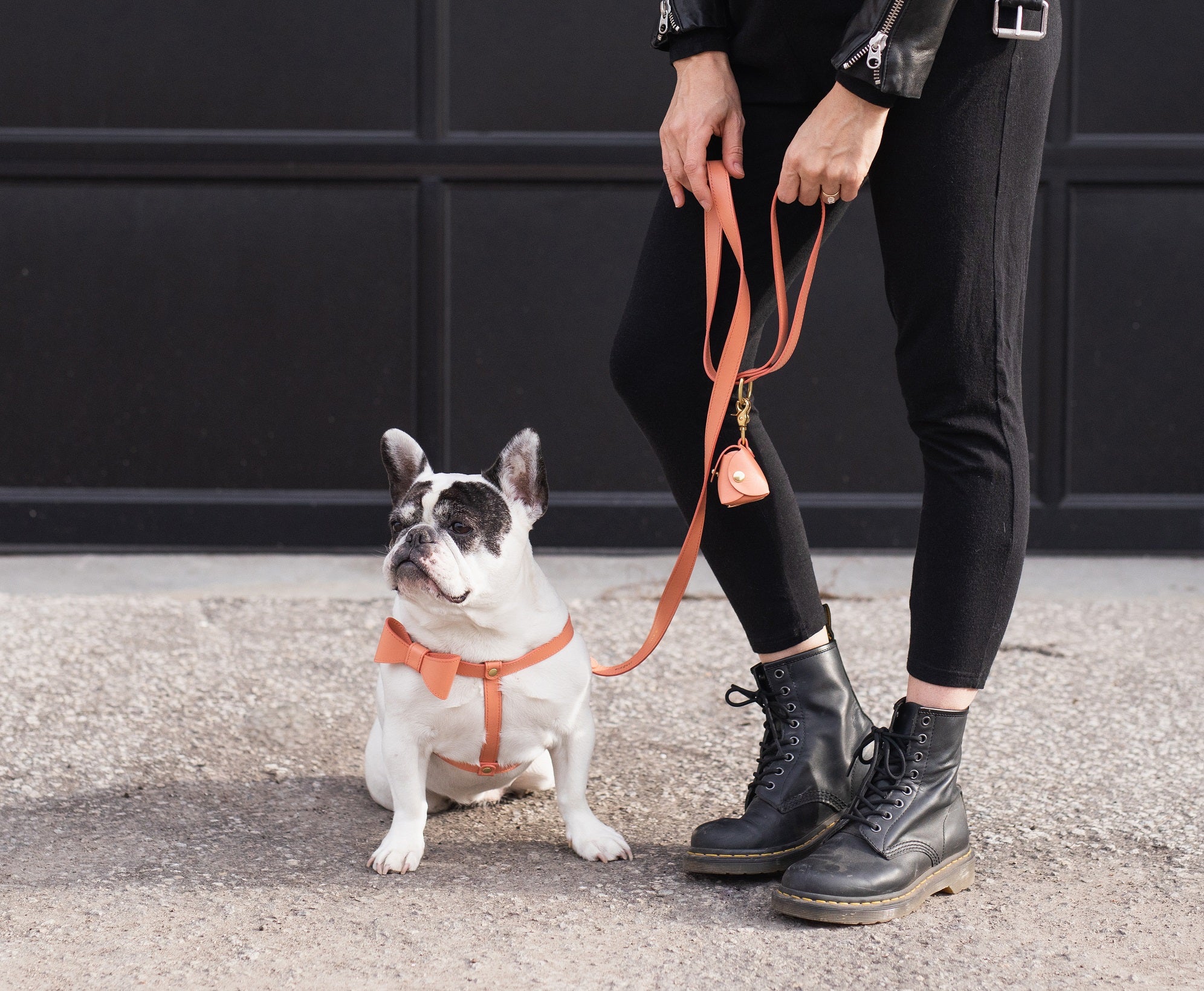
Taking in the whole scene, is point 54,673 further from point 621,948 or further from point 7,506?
point 621,948

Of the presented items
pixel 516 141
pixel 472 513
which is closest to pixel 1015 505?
pixel 472 513

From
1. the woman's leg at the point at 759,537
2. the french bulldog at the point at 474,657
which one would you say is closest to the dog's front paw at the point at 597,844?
the french bulldog at the point at 474,657

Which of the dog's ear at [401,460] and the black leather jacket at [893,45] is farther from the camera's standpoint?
the dog's ear at [401,460]

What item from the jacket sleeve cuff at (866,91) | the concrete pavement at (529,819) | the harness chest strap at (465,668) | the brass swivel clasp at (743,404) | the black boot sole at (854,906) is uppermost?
the jacket sleeve cuff at (866,91)

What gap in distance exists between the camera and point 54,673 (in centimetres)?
284

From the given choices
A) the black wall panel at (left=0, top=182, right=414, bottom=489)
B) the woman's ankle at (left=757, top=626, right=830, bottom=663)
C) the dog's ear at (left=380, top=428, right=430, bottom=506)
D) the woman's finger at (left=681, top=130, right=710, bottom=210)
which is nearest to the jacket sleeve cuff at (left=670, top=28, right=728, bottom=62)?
the woman's finger at (left=681, top=130, right=710, bottom=210)

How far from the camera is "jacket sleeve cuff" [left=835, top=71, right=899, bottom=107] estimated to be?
154cm

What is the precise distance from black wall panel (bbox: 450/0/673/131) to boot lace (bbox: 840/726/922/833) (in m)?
2.70

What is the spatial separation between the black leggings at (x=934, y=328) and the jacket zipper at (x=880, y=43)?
4.4 inches

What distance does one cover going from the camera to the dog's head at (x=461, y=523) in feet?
5.88

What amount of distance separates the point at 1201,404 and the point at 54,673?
11.3 feet

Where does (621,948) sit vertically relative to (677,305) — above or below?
below

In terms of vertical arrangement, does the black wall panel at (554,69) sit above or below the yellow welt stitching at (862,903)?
above

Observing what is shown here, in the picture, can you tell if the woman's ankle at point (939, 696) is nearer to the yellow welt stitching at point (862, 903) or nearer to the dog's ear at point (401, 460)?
the yellow welt stitching at point (862, 903)
